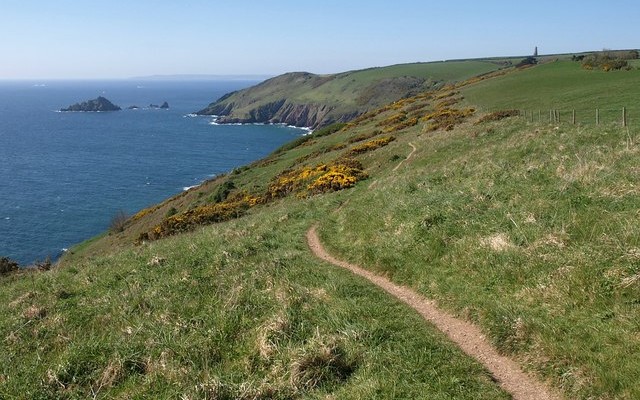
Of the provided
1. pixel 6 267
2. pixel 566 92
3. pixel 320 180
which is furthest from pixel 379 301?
pixel 566 92

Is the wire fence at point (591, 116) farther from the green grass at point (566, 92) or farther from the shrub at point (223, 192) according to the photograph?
the shrub at point (223, 192)

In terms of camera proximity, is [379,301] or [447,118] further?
[447,118]

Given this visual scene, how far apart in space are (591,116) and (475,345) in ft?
105

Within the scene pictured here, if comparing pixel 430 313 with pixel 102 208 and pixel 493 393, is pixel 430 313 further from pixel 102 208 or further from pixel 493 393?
pixel 102 208

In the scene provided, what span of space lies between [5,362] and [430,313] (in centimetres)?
939

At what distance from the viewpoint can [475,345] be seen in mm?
9320

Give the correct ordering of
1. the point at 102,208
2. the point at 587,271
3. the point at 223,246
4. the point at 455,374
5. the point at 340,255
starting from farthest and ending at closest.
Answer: the point at 102,208
the point at 223,246
the point at 340,255
the point at 587,271
the point at 455,374

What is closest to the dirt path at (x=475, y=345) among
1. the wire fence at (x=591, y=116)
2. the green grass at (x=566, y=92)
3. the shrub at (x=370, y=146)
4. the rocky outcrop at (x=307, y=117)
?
the wire fence at (x=591, y=116)

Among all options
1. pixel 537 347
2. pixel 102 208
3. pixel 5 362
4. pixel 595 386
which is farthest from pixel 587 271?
pixel 102 208

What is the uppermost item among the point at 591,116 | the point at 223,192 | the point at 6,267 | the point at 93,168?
the point at 591,116

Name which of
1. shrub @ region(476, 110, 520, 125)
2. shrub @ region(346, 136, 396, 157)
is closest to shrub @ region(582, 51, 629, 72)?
shrub @ region(476, 110, 520, 125)

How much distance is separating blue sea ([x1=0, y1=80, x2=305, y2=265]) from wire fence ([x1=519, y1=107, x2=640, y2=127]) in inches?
1968

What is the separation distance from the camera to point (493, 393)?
25.2ft

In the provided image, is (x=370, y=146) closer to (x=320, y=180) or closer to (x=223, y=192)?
(x=320, y=180)
